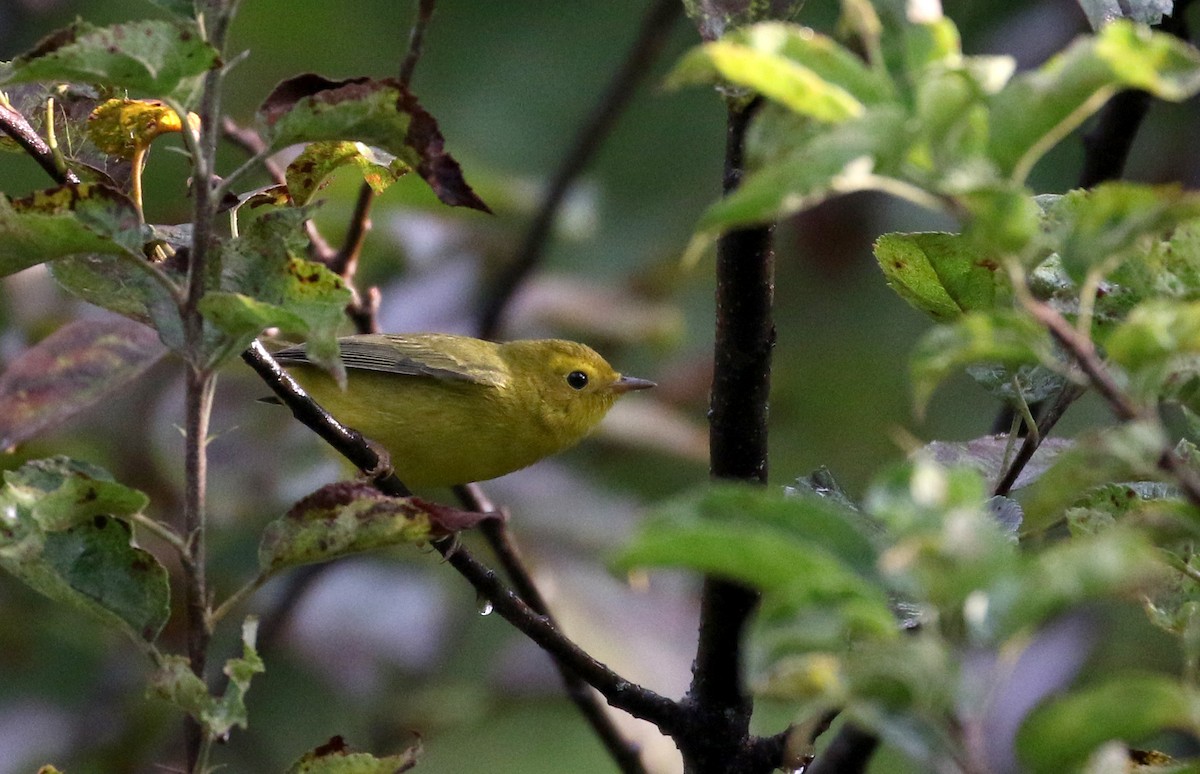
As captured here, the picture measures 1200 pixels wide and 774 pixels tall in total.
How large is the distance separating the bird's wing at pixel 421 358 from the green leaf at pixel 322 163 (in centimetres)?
234

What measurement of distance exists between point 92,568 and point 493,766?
470cm

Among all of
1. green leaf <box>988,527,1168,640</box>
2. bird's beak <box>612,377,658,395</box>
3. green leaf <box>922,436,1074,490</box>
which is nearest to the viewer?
green leaf <box>988,527,1168,640</box>

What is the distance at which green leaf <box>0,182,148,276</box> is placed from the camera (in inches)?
65.8

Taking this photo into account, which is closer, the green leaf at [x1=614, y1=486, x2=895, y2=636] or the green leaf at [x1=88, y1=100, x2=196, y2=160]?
the green leaf at [x1=614, y1=486, x2=895, y2=636]

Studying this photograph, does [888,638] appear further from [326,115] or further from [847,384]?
[847,384]

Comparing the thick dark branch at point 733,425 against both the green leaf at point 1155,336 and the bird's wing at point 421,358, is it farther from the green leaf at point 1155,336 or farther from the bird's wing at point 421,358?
the bird's wing at point 421,358

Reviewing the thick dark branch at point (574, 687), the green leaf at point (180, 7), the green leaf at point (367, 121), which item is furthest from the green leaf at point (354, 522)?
the thick dark branch at point (574, 687)

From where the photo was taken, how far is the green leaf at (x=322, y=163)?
2.18 meters

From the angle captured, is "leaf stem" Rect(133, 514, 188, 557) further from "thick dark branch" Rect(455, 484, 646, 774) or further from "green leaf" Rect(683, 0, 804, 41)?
"thick dark branch" Rect(455, 484, 646, 774)

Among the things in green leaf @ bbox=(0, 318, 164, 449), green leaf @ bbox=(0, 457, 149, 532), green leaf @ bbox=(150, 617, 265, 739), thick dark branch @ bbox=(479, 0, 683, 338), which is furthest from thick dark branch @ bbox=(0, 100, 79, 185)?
thick dark branch @ bbox=(479, 0, 683, 338)

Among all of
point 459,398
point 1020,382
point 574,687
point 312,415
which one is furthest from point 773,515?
point 459,398

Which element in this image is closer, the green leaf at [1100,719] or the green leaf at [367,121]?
the green leaf at [1100,719]

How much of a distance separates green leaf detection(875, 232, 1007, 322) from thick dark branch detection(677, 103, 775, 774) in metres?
0.22

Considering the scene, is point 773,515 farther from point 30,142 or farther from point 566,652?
point 30,142
